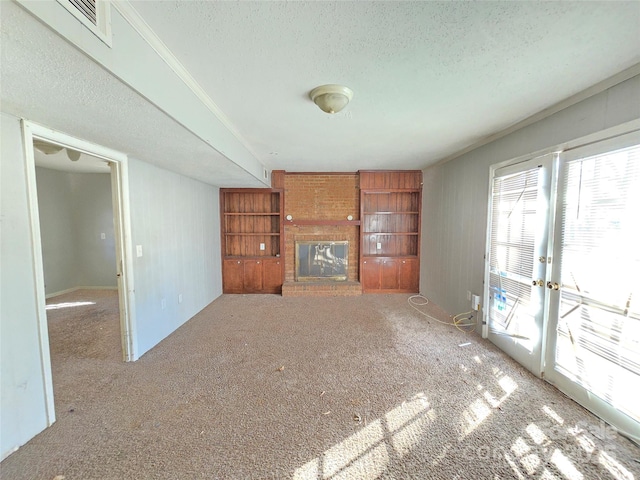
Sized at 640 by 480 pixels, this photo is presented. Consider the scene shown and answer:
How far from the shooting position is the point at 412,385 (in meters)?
2.09

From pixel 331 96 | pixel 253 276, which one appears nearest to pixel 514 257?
pixel 331 96

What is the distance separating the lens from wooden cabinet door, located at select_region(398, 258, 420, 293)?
486cm

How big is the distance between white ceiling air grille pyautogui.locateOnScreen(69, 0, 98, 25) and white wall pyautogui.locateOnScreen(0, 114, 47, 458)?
1.08 metres

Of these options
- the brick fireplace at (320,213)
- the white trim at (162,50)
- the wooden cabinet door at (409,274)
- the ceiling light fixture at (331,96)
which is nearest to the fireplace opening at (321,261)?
the brick fireplace at (320,213)

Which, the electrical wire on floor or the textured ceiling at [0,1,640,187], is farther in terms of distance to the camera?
the electrical wire on floor

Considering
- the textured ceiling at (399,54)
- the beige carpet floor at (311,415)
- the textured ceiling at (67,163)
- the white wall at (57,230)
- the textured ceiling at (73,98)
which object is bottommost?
the beige carpet floor at (311,415)

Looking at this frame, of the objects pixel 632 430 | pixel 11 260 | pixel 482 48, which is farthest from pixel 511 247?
pixel 11 260

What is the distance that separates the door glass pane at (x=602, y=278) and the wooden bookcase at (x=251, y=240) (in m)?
4.00

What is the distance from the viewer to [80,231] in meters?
5.06

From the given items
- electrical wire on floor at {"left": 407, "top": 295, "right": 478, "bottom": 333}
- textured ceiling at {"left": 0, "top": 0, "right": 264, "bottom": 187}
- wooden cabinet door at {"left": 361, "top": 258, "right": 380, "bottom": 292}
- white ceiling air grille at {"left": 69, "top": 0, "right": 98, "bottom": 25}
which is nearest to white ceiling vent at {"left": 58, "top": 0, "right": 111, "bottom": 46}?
white ceiling air grille at {"left": 69, "top": 0, "right": 98, "bottom": 25}

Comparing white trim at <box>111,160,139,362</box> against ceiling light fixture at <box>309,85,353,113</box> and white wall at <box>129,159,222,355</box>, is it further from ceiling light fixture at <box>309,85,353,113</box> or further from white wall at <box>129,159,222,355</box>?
ceiling light fixture at <box>309,85,353,113</box>

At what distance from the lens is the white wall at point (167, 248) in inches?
101

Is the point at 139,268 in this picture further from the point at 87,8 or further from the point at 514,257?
the point at 514,257

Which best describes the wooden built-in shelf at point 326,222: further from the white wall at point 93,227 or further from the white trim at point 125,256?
the white wall at point 93,227
